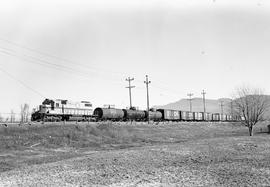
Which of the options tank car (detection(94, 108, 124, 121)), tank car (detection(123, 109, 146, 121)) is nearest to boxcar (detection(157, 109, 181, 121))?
tank car (detection(123, 109, 146, 121))

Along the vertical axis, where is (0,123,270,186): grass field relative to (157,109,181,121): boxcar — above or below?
below

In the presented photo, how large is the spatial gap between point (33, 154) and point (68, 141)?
745 centimetres

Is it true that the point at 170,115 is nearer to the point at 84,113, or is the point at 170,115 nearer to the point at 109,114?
the point at 109,114

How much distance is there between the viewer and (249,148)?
20438mm

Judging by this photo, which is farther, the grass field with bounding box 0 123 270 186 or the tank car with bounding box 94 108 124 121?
the tank car with bounding box 94 108 124 121

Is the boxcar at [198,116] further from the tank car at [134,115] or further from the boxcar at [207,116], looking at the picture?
the tank car at [134,115]

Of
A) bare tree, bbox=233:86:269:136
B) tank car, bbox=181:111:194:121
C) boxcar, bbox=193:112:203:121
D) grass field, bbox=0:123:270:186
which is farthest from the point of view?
boxcar, bbox=193:112:203:121

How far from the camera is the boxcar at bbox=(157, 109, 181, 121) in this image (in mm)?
72000

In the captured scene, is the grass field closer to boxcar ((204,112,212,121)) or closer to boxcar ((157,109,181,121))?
boxcar ((157,109,181,121))

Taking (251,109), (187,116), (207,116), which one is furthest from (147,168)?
(207,116)

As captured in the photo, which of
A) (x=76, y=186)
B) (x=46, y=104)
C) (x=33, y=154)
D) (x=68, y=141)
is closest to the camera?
(x=76, y=186)

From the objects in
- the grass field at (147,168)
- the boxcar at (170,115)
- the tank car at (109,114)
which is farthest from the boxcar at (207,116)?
the grass field at (147,168)

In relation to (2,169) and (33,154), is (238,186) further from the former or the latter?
(33,154)

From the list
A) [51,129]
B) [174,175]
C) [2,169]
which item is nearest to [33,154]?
[2,169]
